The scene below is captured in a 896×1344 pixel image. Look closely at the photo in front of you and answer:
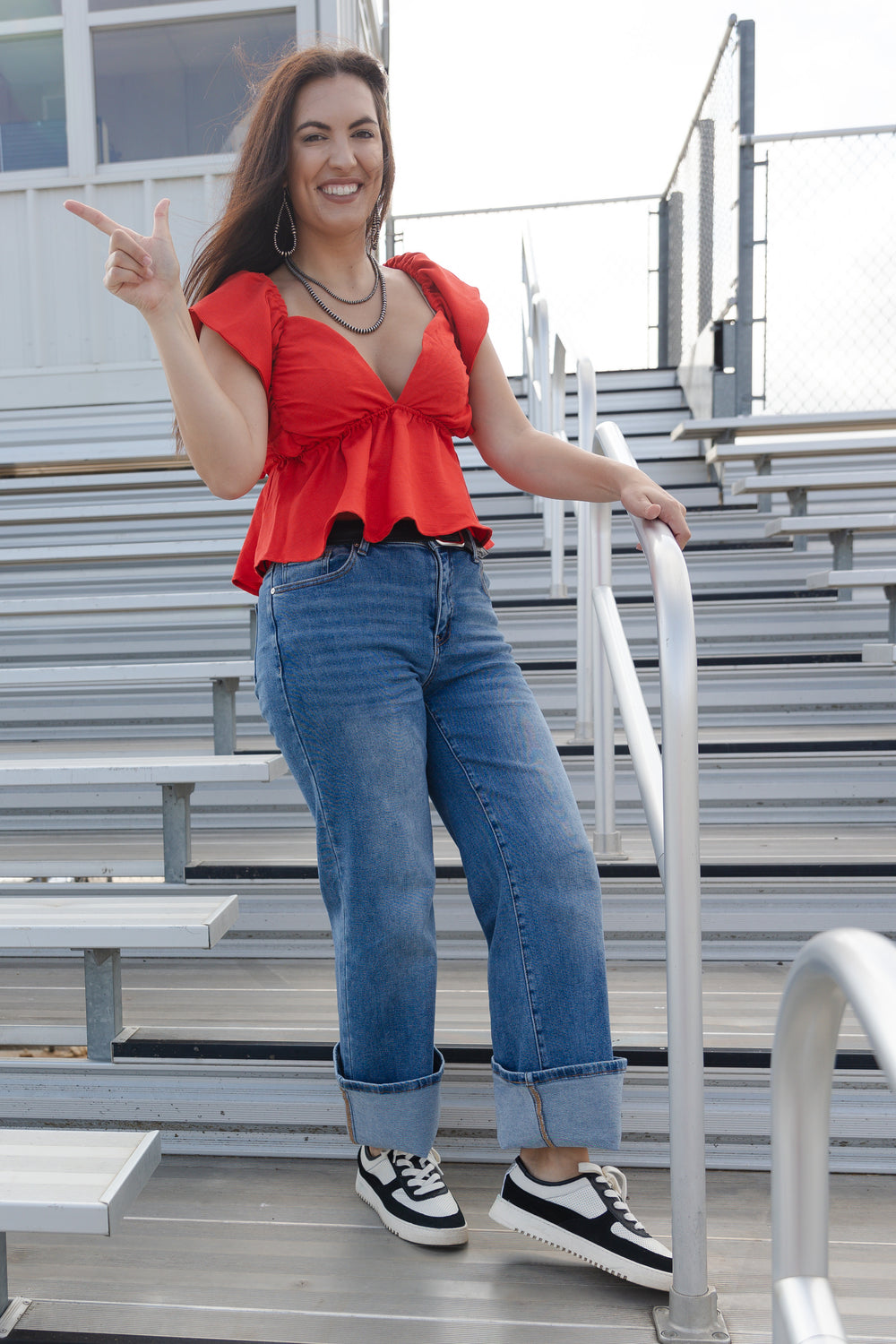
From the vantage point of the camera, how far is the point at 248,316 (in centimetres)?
94

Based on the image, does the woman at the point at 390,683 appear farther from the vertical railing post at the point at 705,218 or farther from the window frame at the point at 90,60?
the window frame at the point at 90,60

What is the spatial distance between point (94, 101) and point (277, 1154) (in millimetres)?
4186

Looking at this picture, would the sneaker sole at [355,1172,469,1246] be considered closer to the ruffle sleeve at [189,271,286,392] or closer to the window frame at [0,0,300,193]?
the ruffle sleeve at [189,271,286,392]

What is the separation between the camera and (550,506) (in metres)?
2.54

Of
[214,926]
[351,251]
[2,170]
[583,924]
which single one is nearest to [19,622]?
[214,926]

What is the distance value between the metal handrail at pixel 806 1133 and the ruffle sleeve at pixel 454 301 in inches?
31.7

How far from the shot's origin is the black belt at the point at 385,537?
946 millimetres

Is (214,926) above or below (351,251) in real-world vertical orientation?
→ below

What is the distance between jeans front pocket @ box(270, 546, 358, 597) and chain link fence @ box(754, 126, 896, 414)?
8.95 feet

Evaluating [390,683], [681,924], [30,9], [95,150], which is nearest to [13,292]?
[95,150]

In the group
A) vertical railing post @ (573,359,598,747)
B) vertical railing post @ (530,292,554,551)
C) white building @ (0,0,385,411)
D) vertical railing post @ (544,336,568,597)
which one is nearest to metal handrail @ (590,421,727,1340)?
vertical railing post @ (573,359,598,747)

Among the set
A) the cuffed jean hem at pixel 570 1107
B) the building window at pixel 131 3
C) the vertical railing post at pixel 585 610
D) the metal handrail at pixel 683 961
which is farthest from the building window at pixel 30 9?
the cuffed jean hem at pixel 570 1107

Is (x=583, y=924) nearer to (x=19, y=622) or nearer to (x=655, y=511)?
(x=655, y=511)

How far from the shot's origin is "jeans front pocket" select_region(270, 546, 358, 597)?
938 mm
